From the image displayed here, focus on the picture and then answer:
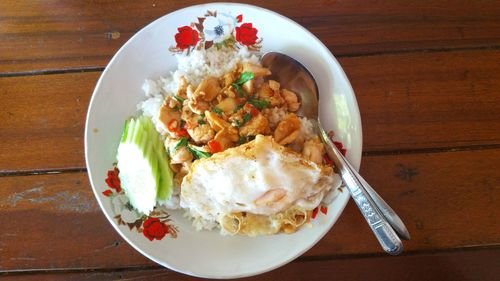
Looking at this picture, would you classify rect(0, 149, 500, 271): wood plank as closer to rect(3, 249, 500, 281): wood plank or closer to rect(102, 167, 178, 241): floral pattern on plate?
rect(3, 249, 500, 281): wood plank

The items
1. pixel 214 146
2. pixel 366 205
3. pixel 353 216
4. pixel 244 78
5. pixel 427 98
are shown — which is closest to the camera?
pixel 366 205

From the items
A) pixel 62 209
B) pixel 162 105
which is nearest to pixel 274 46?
pixel 162 105

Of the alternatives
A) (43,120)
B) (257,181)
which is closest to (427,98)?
(257,181)

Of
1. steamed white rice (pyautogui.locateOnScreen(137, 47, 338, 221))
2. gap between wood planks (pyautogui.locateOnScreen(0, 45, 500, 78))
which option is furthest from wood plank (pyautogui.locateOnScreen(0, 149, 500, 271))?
gap between wood planks (pyautogui.locateOnScreen(0, 45, 500, 78))

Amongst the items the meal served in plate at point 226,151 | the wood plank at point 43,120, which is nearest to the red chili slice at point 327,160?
the meal served in plate at point 226,151

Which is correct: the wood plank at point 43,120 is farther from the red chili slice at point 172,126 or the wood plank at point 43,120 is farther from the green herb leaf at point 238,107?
the green herb leaf at point 238,107

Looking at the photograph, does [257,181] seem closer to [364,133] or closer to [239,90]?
[239,90]
